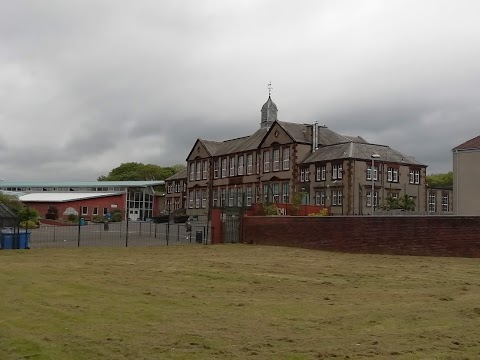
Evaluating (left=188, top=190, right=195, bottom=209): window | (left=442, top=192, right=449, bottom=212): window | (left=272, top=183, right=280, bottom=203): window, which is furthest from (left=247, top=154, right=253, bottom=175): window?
(left=442, top=192, right=449, bottom=212): window

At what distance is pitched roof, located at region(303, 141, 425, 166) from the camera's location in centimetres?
6241

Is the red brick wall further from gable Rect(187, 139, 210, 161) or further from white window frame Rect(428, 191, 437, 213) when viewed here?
white window frame Rect(428, 191, 437, 213)

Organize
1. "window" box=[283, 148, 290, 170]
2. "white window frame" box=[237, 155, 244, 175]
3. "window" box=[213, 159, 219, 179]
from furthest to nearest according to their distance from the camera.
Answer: "window" box=[213, 159, 219, 179], "white window frame" box=[237, 155, 244, 175], "window" box=[283, 148, 290, 170]

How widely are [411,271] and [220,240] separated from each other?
19928 millimetres

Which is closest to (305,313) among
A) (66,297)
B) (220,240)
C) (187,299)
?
(187,299)

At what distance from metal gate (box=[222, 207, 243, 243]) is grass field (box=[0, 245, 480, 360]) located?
15.5m

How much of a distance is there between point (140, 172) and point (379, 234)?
106111 mm

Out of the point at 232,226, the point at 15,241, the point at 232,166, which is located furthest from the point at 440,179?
the point at 15,241

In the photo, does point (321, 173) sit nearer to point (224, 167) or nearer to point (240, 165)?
point (240, 165)

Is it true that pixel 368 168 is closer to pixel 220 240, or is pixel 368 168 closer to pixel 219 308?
pixel 220 240

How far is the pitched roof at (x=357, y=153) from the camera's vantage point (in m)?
62.4

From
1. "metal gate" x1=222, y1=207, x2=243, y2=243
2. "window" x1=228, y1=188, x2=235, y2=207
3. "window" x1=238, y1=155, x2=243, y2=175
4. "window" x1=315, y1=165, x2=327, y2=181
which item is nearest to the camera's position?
"metal gate" x1=222, y1=207, x2=243, y2=243

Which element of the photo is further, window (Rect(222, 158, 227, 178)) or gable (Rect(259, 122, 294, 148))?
→ window (Rect(222, 158, 227, 178))

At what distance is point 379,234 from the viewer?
30453 millimetres
